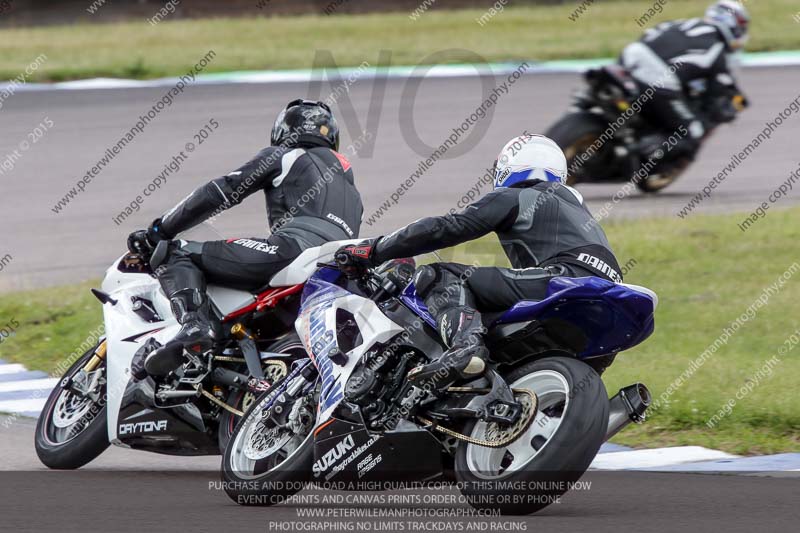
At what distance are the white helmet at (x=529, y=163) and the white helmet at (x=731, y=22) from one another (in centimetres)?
945

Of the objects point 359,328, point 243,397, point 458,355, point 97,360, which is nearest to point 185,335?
point 243,397

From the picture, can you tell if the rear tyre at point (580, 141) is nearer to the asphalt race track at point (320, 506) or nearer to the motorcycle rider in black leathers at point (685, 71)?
the motorcycle rider in black leathers at point (685, 71)

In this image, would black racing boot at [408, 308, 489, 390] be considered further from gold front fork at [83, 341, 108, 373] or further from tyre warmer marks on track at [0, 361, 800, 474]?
gold front fork at [83, 341, 108, 373]

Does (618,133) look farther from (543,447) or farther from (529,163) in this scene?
(543,447)

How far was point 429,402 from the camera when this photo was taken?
21.4 ft

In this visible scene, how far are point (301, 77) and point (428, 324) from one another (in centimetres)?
1754

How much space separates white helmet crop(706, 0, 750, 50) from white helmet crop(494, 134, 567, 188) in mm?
9452

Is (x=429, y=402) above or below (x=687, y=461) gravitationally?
above

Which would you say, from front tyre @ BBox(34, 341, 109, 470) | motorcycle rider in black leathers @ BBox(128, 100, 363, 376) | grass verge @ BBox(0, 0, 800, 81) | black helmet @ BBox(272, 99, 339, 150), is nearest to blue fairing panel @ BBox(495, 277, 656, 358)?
motorcycle rider in black leathers @ BBox(128, 100, 363, 376)

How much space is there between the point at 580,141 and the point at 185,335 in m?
8.38

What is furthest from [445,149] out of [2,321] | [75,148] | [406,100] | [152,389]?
[152,389]

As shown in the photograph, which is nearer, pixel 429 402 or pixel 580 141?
pixel 429 402

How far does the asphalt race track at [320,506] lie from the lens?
19.8 ft

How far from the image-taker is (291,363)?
25.1 feet
